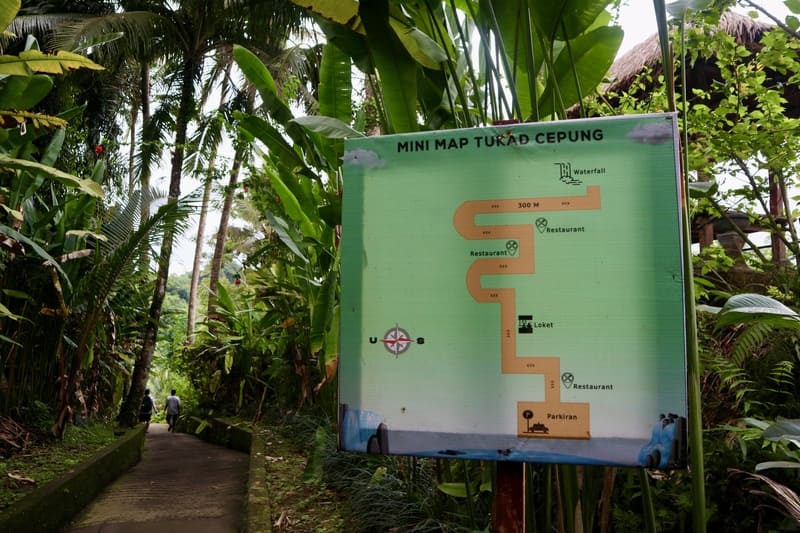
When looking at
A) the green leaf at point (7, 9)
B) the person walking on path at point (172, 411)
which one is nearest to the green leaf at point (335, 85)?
the green leaf at point (7, 9)

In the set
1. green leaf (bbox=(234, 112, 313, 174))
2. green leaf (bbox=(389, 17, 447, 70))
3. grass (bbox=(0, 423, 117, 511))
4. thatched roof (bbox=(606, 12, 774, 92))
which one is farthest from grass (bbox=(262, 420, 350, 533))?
thatched roof (bbox=(606, 12, 774, 92))

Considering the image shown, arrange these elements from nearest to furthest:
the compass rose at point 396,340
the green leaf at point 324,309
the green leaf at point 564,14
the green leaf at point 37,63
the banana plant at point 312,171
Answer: the compass rose at point 396,340 → the green leaf at point 564,14 → the green leaf at point 324,309 → the banana plant at point 312,171 → the green leaf at point 37,63

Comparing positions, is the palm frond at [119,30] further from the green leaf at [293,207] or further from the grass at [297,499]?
the grass at [297,499]

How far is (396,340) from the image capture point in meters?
1.51

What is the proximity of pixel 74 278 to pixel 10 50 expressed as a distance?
7.75 metres

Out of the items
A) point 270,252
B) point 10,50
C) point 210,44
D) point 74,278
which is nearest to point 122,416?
point 74,278

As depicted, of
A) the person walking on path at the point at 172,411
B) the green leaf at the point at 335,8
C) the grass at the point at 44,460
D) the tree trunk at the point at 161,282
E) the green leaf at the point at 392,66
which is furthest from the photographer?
the person walking on path at the point at 172,411

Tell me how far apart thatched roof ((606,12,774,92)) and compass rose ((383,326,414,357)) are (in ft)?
15.6

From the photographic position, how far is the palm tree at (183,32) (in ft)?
29.9

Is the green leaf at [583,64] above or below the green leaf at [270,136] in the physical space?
below

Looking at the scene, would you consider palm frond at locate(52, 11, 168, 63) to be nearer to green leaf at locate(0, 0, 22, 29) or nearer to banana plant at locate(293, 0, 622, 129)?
green leaf at locate(0, 0, 22, 29)

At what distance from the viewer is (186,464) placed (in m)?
6.82

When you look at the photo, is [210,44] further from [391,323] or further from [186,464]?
[391,323]

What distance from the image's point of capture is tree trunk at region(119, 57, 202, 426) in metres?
8.41
